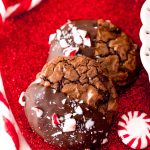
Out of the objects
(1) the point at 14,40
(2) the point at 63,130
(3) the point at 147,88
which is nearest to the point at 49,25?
(1) the point at 14,40

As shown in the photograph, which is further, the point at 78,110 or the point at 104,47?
the point at 104,47

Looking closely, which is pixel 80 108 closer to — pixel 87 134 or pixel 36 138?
pixel 87 134

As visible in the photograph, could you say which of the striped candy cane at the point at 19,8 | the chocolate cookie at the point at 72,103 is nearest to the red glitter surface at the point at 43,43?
the striped candy cane at the point at 19,8

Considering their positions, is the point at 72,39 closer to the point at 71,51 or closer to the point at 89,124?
the point at 71,51

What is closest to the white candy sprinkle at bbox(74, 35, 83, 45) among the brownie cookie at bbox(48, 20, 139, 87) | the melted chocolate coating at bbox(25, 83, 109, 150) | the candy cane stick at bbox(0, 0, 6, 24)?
the brownie cookie at bbox(48, 20, 139, 87)

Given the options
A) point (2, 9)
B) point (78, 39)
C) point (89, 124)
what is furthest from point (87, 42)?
point (2, 9)

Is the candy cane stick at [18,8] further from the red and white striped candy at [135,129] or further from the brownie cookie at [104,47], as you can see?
the red and white striped candy at [135,129]
